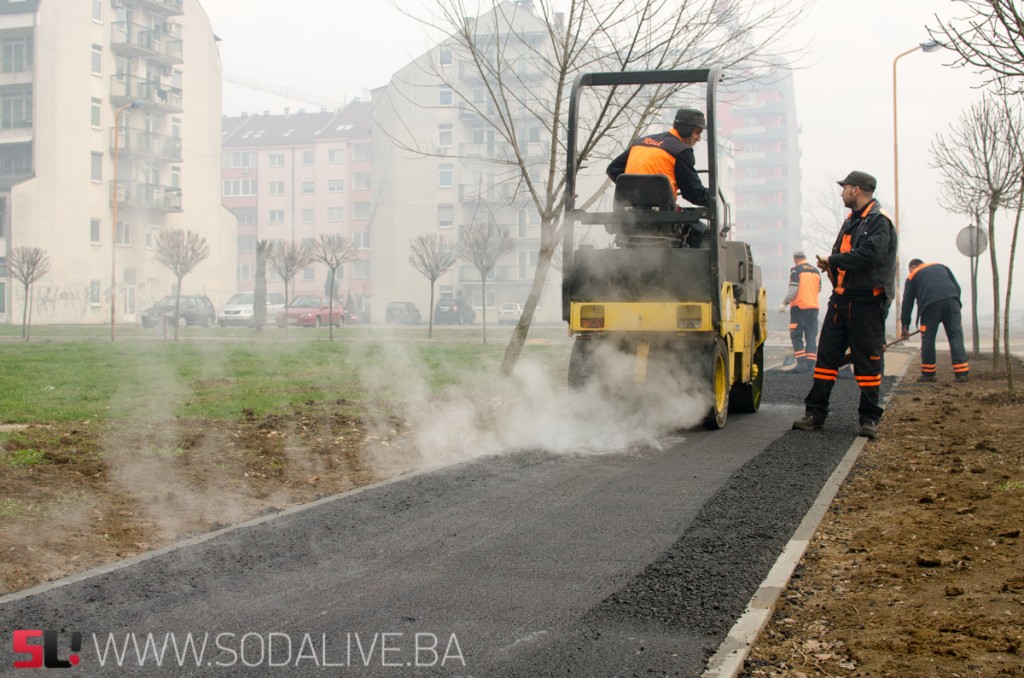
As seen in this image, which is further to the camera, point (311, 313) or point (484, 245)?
point (484, 245)

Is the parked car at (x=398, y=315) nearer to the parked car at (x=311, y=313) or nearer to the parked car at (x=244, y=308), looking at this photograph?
the parked car at (x=311, y=313)

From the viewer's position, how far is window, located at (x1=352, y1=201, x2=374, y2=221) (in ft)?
42.8

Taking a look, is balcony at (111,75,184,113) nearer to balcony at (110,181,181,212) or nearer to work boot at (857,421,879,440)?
balcony at (110,181,181,212)

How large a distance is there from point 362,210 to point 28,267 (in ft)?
53.4

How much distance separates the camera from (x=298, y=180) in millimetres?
13375

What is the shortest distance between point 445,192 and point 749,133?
106m

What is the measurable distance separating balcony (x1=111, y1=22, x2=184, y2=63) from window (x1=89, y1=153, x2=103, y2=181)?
132cm

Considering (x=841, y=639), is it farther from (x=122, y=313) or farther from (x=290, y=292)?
(x=290, y=292)

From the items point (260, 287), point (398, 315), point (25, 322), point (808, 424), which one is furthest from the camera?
point (25, 322)

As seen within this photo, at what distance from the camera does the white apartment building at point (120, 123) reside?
8.44 meters

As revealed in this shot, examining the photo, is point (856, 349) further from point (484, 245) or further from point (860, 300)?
point (484, 245)

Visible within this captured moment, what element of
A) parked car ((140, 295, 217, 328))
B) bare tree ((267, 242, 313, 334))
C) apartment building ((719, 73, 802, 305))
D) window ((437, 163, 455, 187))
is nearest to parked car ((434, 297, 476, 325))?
window ((437, 163, 455, 187))

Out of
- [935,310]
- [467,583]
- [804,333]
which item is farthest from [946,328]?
[467,583]

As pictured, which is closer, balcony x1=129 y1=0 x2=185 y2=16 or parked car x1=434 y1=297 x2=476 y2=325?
balcony x1=129 y1=0 x2=185 y2=16
